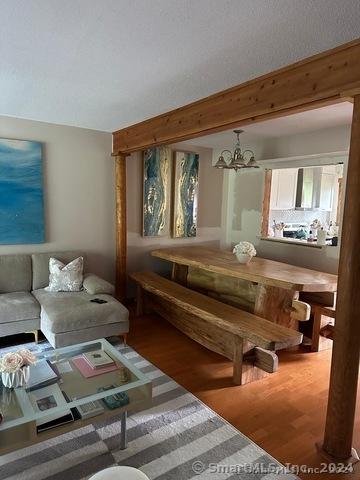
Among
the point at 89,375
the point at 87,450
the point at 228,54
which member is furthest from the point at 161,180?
the point at 87,450

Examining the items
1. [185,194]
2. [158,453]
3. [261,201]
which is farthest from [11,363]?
[261,201]

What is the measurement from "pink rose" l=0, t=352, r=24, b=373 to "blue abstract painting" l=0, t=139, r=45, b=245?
6.86ft

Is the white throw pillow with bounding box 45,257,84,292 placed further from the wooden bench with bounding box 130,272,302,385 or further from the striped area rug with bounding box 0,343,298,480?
the striped area rug with bounding box 0,343,298,480

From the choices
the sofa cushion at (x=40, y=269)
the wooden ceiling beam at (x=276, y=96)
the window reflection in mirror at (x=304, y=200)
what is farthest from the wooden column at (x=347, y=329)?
the window reflection in mirror at (x=304, y=200)

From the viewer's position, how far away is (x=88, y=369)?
2047mm

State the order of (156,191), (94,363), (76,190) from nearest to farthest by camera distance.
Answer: (94,363) < (76,190) < (156,191)

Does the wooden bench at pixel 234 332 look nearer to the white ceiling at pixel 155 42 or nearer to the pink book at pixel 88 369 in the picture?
the pink book at pixel 88 369

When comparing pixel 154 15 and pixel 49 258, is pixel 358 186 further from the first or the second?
pixel 49 258

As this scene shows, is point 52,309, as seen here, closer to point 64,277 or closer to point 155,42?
point 64,277

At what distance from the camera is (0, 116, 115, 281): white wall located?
12.0 ft

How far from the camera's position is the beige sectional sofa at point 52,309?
9.23 feet

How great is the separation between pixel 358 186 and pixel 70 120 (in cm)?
303

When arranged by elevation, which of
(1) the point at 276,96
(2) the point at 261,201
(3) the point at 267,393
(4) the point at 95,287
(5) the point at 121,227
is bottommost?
(3) the point at 267,393

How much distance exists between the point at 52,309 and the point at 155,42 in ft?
7.51
